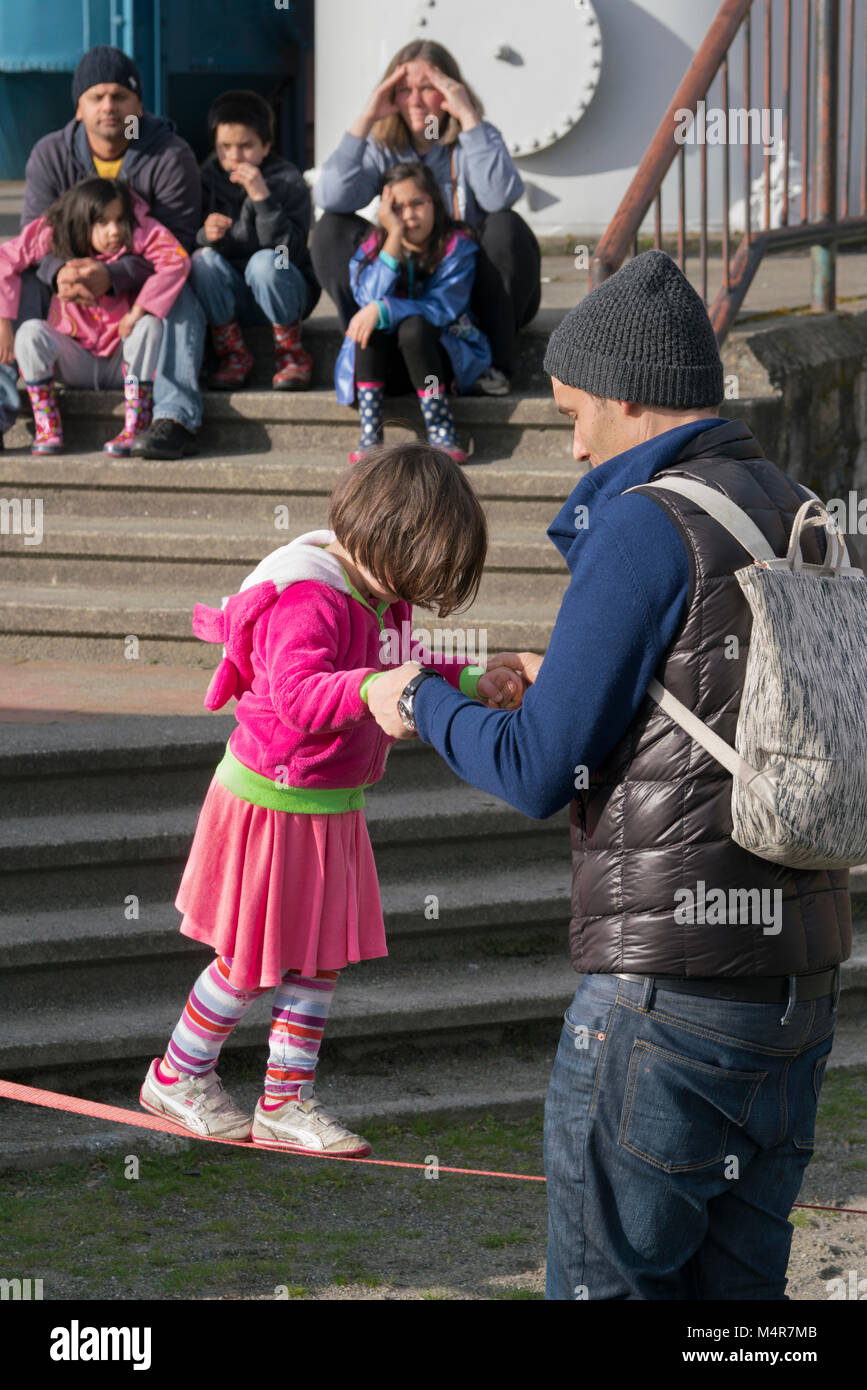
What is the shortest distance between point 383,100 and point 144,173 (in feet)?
3.19

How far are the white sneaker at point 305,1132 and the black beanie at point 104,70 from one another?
453cm

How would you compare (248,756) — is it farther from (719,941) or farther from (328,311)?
(328,311)

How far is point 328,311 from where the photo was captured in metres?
7.68

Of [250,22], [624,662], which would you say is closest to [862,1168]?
[624,662]

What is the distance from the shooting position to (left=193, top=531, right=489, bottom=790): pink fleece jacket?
2.98 meters

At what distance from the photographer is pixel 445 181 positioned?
6602 mm

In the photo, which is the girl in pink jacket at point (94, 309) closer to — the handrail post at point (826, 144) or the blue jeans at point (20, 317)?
the blue jeans at point (20, 317)

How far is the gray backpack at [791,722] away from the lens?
2.23 m

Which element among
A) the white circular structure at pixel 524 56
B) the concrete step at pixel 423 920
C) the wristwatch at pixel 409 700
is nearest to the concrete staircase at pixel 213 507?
the concrete step at pixel 423 920

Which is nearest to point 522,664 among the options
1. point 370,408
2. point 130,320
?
point 370,408

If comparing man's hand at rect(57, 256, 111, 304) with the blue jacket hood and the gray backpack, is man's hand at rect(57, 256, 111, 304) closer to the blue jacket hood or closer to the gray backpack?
the blue jacket hood

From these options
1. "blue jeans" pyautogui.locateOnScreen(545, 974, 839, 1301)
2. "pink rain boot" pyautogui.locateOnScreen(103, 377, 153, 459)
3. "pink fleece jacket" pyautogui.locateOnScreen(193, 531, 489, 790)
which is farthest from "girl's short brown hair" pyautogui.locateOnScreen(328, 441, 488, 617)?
"pink rain boot" pyautogui.locateOnScreen(103, 377, 153, 459)

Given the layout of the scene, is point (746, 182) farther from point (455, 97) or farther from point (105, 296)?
point (105, 296)

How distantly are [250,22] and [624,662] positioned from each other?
9.59 m
